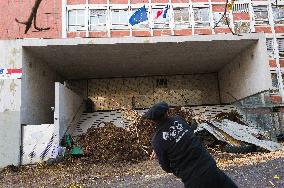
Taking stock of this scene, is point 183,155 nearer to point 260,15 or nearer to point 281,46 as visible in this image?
point 281,46

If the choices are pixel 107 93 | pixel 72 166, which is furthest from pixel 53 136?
pixel 107 93

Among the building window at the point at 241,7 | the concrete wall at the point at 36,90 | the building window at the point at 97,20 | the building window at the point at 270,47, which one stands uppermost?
the building window at the point at 241,7

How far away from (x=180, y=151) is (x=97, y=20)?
2637 cm

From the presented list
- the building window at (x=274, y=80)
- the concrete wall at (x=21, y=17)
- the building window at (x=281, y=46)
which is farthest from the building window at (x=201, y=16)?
the concrete wall at (x=21, y=17)

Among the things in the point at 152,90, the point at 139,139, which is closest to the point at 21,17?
Result: the point at 152,90

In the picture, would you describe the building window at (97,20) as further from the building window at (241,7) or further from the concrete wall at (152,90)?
the building window at (241,7)

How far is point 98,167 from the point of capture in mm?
11727

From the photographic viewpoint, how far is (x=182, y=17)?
95.6 ft

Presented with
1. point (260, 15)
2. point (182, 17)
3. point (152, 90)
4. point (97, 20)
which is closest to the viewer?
point (152, 90)

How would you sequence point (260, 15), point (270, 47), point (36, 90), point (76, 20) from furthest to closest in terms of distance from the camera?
point (260, 15)
point (270, 47)
point (76, 20)
point (36, 90)

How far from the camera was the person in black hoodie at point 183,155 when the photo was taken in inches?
147

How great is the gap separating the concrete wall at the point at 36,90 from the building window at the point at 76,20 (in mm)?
9174

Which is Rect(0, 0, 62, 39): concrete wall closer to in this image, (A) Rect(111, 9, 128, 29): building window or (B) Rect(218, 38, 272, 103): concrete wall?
(A) Rect(111, 9, 128, 29): building window

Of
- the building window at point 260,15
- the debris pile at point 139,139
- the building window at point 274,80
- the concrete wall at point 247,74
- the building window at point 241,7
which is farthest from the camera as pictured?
the building window at point 260,15
